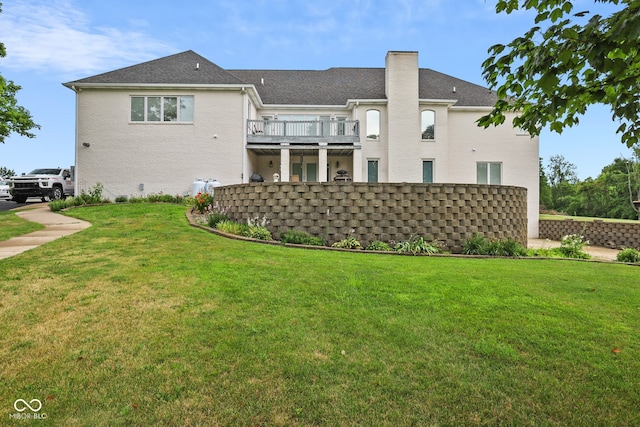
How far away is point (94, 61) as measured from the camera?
62.8 feet

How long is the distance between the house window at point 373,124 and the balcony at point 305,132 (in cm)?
206

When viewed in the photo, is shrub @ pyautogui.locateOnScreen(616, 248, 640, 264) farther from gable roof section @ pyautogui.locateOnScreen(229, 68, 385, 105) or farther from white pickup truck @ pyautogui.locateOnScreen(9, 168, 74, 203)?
white pickup truck @ pyautogui.locateOnScreen(9, 168, 74, 203)

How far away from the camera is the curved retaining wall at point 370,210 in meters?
9.70

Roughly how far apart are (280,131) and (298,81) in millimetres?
6390

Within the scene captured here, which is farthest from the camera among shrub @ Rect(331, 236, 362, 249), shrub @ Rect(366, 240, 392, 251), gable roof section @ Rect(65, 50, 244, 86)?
gable roof section @ Rect(65, 50, 244, 86)

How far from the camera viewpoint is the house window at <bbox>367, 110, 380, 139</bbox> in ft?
64.7

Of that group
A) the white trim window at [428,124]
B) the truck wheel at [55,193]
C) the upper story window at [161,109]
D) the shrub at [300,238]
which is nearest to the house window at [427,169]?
the white trim window at [428,124]

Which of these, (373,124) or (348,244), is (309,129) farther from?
(348,244)

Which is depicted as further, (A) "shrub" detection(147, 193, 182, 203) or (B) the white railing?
(B) the white railing

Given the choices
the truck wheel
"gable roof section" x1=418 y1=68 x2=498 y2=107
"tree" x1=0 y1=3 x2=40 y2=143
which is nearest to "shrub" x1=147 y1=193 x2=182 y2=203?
the truck wheel

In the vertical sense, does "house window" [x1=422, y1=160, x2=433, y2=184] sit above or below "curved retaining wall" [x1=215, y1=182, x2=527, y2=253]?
above

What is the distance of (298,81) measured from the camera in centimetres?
2261

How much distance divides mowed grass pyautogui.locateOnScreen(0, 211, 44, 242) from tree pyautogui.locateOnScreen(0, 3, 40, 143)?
19506 mm

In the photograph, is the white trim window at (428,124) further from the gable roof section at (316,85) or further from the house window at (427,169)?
the gable roof section at (316,85)
